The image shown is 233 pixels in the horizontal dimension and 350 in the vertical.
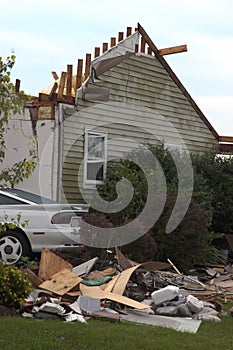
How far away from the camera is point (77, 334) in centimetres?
745

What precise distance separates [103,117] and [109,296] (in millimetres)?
9577

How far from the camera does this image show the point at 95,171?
60.2ft

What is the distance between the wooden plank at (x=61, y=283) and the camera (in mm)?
9736

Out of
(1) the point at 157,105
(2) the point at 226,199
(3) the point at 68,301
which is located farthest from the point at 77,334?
(1) the point at 157,105

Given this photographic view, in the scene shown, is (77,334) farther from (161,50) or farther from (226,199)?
(161,50)

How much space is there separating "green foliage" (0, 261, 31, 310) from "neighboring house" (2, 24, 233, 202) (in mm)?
8304

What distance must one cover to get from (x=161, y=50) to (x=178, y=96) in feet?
5.49

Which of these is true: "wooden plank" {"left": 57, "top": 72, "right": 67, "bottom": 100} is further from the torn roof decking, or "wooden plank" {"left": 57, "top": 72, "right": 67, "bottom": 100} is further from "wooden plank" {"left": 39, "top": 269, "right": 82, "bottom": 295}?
"wooden plank" {"left": 39, "top": 269, "right": 82, "bottom": 295}

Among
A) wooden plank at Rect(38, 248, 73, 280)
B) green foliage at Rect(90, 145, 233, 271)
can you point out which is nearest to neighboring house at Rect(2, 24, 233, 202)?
green foliage at Rect(90, 145, 233, 271)

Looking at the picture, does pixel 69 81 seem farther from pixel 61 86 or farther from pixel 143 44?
pixel 143 44

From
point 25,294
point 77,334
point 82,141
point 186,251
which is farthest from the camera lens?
point 82,141

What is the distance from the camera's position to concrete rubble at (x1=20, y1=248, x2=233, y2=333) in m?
8.81

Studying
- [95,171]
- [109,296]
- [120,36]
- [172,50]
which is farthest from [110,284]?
[172,50]

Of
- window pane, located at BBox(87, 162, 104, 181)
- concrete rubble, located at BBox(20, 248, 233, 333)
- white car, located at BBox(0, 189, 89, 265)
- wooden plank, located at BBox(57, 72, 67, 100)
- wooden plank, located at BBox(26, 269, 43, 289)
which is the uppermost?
wooden plank, located at BBox(57, 72, 67, 100)
